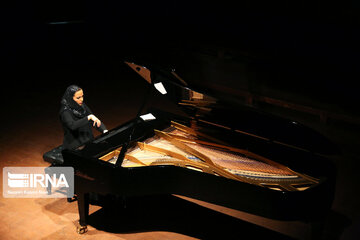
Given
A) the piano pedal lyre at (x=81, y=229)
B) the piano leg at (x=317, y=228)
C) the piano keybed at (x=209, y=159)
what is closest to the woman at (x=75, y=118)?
the piano keybed at (x=209, y=159)

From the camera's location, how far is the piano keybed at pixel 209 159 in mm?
4457

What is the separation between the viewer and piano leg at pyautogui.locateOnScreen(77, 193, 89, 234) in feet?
15.6

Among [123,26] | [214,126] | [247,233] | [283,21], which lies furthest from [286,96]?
[123,26]

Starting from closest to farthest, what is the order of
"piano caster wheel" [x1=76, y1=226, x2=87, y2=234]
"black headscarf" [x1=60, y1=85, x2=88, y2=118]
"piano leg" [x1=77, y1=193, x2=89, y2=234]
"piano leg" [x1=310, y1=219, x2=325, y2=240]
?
"piano leg" [x1=310, y1=219, x2=325, y2=240], "piano leg" [x1=77, y1=193, x2=89, y2=234], "piano caster wheel" [x1=76, y1=226, x2=87, y2=234], "black headscarf" [x1=60, y1=85, x2=88, y2=118]

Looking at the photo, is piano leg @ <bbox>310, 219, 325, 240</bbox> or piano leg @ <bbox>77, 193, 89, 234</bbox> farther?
piano leg @ <bbox>77, 193, 89, 234</bbox>

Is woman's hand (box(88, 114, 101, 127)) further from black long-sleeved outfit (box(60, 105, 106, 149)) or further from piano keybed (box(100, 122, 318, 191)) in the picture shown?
piano keybed (box(100, 122, 318, 191))

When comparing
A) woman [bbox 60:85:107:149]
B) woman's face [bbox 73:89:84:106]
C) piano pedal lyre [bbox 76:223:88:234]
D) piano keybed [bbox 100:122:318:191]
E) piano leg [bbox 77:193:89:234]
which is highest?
woman's face [bbox 73:89:84:106]

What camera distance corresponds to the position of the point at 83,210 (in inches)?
190

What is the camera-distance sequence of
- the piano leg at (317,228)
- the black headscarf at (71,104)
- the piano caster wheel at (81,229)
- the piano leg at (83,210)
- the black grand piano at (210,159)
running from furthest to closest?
the black headscarf at (71,104)
the piano caster wheel at (81,229)
the piano leg at (83,210)
the piano leg at (317,228)
the black grand piano at (210,159)

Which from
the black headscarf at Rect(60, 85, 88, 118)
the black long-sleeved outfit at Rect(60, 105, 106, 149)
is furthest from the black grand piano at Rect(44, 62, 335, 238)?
the black headscarf at Rect(60, 85, 88, 118)

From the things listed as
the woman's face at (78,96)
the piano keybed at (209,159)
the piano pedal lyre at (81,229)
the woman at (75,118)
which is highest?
the woman's face at (78,96)

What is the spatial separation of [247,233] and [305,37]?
15.4 feet

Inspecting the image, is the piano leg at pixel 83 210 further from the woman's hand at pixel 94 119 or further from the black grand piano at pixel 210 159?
the woman's hand at pixel 94 119

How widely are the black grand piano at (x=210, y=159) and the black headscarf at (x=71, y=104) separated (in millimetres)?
447
